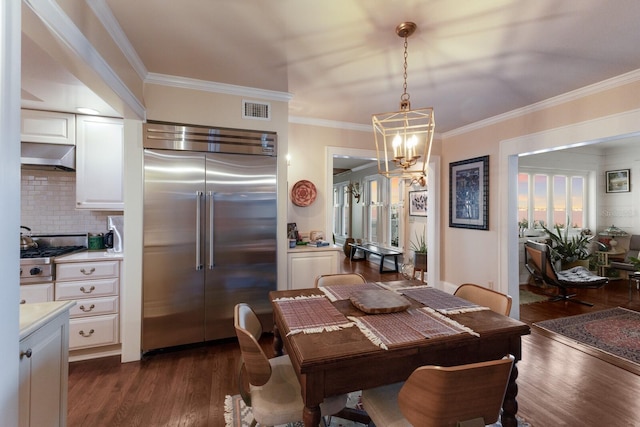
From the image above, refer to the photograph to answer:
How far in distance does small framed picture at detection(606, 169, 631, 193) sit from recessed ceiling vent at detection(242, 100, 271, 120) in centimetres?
688

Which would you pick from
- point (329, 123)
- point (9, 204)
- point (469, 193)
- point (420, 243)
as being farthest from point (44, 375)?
point (420, 243)

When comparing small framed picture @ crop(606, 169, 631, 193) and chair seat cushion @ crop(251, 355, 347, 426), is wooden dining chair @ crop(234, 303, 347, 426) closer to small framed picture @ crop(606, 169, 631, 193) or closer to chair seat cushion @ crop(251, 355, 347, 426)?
chair seat cushion @ crop(251, 355, 347, 426)

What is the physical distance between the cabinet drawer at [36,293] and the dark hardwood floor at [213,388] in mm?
643

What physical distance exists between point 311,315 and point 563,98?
347 centimetres

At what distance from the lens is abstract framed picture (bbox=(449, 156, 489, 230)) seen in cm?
387

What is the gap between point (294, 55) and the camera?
7.48ft

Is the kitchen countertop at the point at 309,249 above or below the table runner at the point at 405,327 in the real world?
above

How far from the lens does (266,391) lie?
1.47m

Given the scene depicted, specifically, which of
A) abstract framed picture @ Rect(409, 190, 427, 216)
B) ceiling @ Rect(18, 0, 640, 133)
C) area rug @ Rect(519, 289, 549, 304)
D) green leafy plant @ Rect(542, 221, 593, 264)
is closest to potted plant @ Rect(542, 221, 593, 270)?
green leafy plant @ Rect(542, 221, 593, 264)

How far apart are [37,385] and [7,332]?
0.46 m

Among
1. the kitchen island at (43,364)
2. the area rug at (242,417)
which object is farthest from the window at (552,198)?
the kitchen island at (43,364)

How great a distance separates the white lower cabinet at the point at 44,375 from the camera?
1146mm

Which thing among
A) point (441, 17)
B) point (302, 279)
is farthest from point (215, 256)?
point (441, 17)

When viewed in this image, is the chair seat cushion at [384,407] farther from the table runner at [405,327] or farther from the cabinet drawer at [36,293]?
the cabinet drawer at [36,293]
